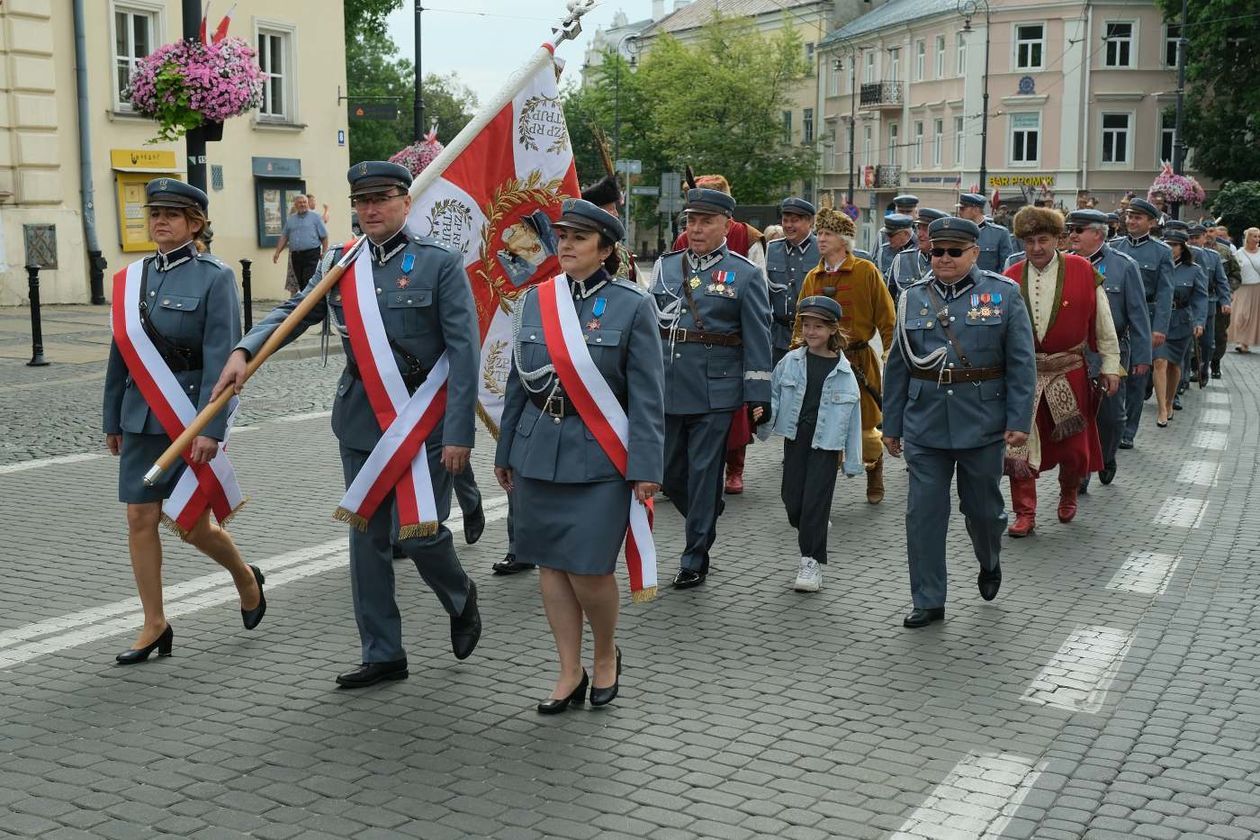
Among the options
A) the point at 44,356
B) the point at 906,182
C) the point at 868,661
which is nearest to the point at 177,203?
the point at 868,661

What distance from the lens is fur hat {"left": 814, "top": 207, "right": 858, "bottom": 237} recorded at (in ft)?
31.7

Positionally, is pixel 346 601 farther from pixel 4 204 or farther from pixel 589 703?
pixel 4 204

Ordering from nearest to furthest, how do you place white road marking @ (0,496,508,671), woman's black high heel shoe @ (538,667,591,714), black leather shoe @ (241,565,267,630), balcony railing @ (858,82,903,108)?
woman's black high heel shoe @ (538,667,591,714)
white road marking @ (0,496,508,671)
black leather shoe @ (241,565,267,630)
balcony railing @ (858,82,903,108)

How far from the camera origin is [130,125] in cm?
2622

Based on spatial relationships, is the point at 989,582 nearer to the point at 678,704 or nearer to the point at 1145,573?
the point at 1145,573

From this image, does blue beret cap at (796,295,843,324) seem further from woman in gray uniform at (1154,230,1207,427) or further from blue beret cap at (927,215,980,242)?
woman in gray uniform at (1154,230,1207,427)

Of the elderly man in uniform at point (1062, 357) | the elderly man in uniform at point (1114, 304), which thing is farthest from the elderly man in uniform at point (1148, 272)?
the elderly man in uniform at point (1062, 357)

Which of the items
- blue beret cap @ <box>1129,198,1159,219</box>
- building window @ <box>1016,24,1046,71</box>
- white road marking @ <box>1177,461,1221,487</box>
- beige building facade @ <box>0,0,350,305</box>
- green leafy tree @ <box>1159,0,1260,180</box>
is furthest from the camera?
building window @ <box>1016,24,1046,71</box>

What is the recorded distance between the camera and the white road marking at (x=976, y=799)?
4785mm

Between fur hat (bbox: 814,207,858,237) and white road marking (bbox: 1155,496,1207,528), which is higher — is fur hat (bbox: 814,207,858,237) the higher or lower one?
the higher one

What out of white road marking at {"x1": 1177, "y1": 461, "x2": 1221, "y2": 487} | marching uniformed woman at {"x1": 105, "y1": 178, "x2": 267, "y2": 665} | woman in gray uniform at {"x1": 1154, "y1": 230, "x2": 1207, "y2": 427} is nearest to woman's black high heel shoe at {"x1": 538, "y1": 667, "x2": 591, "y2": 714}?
marching uniformed woman at {"x1": 105, "y1": 178, "x2": 267, "y2": 665}

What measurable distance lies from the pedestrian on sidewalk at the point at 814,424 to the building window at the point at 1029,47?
57.7 meters

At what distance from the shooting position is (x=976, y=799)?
505cm

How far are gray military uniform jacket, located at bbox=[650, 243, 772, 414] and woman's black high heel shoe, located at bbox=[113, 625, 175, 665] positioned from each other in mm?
2855
